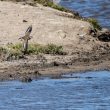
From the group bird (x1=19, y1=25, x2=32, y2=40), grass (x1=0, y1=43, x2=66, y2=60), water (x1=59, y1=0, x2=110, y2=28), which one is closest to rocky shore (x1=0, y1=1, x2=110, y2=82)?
grass (x1=0, y1=43, x2=66, y2=60)

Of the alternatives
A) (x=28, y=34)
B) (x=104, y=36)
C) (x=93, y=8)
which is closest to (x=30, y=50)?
(x=28, y=34)

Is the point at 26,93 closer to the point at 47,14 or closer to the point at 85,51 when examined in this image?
the point at 85,51

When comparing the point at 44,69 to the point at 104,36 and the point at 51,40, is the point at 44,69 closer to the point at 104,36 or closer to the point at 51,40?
the point at 51,40

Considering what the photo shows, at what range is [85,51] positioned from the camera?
20.7 metres

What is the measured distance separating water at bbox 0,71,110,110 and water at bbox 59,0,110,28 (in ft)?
34.5

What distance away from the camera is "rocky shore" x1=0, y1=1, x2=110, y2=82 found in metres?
18.4

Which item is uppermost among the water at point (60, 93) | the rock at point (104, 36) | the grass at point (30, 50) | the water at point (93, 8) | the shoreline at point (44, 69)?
the water at point (93, 8)

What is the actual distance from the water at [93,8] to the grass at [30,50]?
25.4 feet

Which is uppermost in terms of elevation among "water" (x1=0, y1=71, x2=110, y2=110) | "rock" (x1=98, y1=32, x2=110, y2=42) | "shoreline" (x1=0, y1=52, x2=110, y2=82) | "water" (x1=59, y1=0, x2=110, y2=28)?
"water" (x1=59, y1=0, x2=110, y2=28)

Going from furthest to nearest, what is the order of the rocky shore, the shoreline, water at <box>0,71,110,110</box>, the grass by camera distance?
the grass
the rocky shore
the shoreline
water at <box>0,71,110,110</box>

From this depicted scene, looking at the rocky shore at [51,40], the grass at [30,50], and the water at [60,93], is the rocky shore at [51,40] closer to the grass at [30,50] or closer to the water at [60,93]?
the grass at [30,50]

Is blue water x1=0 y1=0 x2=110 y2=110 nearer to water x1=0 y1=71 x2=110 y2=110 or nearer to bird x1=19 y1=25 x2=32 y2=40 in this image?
water x1=0 y1=71 x2=110 y2=110

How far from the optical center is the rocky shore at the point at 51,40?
1838cm

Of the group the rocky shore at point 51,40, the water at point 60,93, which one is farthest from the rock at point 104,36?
the water at point 60,93
